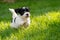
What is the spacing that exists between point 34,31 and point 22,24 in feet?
1.57

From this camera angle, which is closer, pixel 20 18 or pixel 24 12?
pixel 24 12

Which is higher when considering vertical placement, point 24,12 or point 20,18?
point 24,12

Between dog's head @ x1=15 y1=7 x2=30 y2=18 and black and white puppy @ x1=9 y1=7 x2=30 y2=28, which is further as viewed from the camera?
black and white puppy @ x1=9 y1=7 x2=30 y2=28

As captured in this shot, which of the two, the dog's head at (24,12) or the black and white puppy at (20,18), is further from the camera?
the black and white puppy at (20,18)

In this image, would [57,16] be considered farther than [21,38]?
Yes

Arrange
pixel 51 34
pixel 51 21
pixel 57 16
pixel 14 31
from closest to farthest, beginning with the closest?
pixel 51 34 → pixel 14 31 → pixel 51 21 → pixel 57 16

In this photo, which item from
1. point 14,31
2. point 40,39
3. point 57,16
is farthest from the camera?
point 57,16

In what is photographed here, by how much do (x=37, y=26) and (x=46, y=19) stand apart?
917 millimetres

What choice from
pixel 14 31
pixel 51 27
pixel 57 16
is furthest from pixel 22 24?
pixel 57 16

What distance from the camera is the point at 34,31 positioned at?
8.01m

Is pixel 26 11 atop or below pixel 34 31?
atop

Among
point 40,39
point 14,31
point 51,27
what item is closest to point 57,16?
point 51,27

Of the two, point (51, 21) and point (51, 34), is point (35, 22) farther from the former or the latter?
point (51, 34)

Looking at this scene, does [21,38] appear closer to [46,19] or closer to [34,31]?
[34,31]
